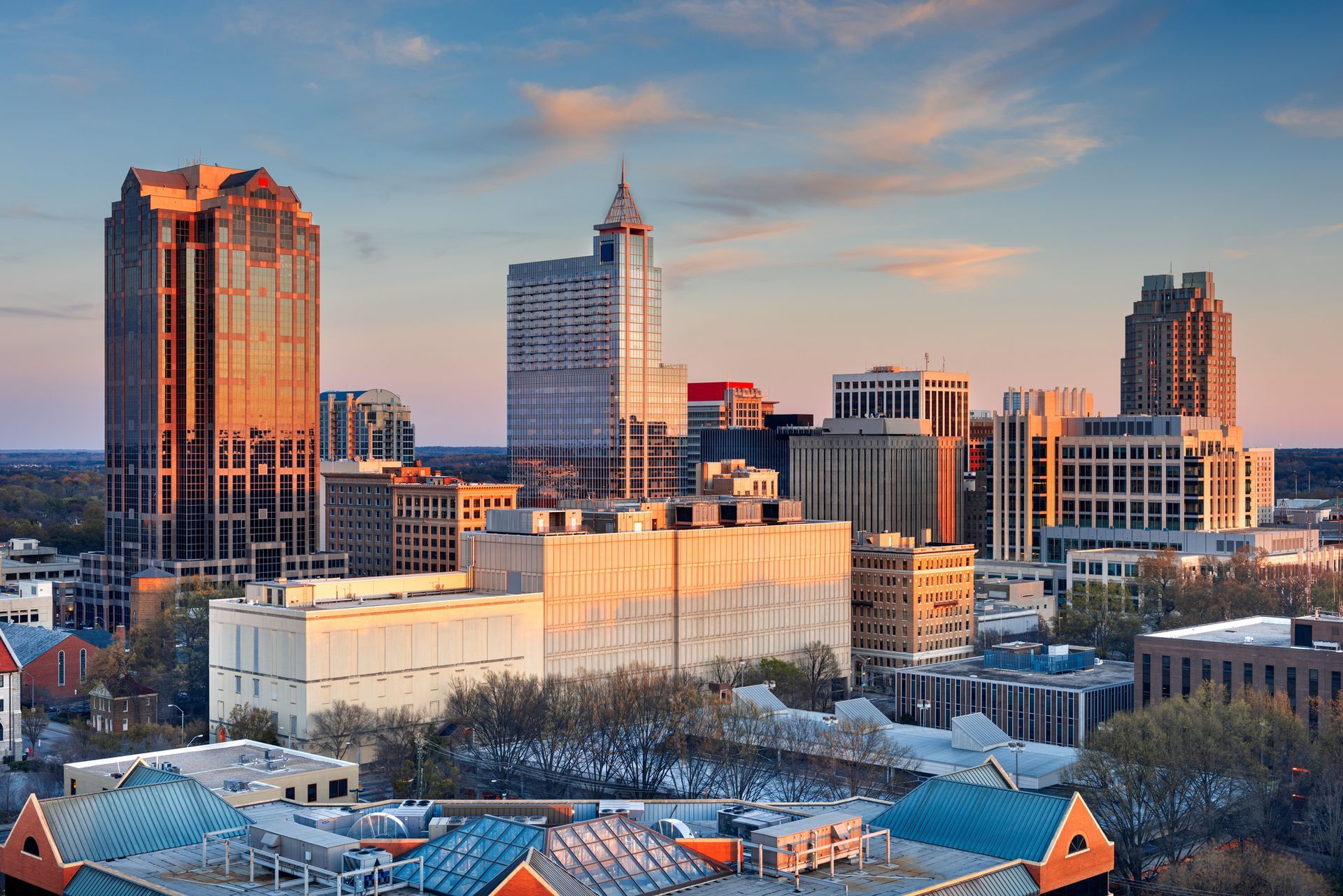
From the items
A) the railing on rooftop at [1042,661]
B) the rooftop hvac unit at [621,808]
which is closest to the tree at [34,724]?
the rooftop hvac unit at [621,808]

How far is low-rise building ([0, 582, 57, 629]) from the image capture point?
187m

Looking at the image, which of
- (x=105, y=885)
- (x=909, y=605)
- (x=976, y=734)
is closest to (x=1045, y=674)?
(x=976, y=734)

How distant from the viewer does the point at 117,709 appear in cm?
14638

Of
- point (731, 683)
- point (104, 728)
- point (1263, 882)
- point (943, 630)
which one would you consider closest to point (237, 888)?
point (1263, 882)

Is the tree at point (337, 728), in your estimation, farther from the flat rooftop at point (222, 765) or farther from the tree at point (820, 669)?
the tree at point (820, 669)

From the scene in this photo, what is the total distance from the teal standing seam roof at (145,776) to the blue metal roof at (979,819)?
33479 mm

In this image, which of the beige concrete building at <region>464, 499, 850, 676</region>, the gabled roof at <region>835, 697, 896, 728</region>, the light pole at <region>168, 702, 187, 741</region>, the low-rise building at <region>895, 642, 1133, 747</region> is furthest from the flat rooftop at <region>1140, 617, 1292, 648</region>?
the light pole at <region>168, 702, 187, 741</region>

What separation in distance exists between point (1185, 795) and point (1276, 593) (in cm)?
9899

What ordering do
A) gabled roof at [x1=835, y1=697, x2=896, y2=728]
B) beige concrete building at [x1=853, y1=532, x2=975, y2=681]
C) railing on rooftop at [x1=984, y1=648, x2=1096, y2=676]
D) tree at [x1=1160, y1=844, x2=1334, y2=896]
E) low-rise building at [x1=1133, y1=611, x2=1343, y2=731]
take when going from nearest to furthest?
tree at [x1=1160, y1=844, x2=1334, y2=896] → low-rise building at [x1=1133, y1=611, x2=1343, y2=731] → gabled roof at [x1=835, y1=697, x2=896, y2=728] → railing on rooftop at [x1=984, y1=648, x2=1096, y2=676] → beige concrete building at [x1=853, y1=532, x2=975, y2=681]

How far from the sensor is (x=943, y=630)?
188m

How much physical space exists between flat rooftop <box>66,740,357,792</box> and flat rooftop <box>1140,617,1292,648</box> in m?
68.0

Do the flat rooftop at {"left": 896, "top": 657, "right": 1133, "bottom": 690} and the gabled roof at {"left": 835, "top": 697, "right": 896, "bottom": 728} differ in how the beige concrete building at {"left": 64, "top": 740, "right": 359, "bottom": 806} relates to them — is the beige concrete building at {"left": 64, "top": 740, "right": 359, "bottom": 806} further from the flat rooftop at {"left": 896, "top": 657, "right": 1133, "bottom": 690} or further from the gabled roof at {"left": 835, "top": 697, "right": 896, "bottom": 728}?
the flat rooftop at {"left": 896, "top": 657, "right": 1133, "bottom": 690}

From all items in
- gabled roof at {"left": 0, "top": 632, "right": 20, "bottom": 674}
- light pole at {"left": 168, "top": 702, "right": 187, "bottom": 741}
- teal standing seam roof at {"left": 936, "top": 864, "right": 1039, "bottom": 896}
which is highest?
gabled roof at {"left": 0, "top": 632, "right": 20, "bottom": 674}

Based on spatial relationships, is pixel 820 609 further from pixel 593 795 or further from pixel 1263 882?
pixel 1263 882
